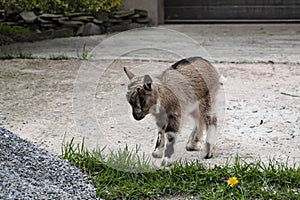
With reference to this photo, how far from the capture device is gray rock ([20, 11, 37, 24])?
8.89 m

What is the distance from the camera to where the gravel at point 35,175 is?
2543 mm

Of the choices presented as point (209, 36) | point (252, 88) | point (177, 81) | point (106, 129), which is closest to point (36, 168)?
point (106, 129)

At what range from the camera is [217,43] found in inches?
312

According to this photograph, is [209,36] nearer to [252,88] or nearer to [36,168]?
[252,88]

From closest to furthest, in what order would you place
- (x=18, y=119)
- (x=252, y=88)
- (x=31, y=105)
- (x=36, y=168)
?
(x=36, y=168) < (x=18, y=119) < (x=31, y=105) < (x=252, y=88)

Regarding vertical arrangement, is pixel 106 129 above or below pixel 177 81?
below

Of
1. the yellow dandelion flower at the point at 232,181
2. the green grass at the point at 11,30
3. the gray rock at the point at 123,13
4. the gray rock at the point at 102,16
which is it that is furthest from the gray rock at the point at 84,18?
the yellow dandelion flower at the point at 232,181

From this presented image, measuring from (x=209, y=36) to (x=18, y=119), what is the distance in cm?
528

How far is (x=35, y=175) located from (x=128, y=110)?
62 cm

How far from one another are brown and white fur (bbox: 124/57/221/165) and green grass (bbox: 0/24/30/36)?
18.5 ft

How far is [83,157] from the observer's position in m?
3.07

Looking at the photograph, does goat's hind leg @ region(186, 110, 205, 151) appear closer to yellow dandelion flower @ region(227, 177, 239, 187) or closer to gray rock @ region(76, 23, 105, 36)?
yellow dandelion flower @ region(227, 177, 239, 187)

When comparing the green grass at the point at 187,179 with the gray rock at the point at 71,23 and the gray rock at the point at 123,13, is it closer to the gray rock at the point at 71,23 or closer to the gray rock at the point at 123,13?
the gray rock at the point at 71,23

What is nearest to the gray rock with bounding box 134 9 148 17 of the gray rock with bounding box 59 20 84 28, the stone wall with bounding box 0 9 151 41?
the stone wall with bounding box 0 9 151 41
